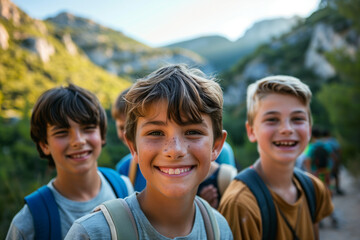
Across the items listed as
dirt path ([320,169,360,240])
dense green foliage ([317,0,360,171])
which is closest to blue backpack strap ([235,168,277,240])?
dirt path ([320,169,360,240])

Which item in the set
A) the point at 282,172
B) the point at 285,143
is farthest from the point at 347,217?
the point at 285,143

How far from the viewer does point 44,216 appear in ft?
4.14

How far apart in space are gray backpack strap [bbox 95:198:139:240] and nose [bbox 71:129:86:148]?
2.38 feet

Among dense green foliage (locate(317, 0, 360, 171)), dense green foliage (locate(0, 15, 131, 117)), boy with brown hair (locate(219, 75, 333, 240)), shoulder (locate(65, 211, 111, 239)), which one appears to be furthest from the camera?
dense green foliage (locate(0, 15, 131, 117))

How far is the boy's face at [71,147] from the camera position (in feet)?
4.87

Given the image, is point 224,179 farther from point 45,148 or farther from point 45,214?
point 45,148

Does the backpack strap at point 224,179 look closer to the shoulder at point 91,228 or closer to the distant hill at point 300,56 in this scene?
the shoulder at point 91,228

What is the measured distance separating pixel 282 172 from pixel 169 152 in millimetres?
1114

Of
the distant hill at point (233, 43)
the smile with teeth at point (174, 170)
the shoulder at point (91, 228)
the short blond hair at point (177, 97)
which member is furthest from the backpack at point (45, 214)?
the distant hill at point (233, 43)

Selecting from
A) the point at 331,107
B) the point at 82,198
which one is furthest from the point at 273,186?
the point at 331,107

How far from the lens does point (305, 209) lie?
1.60 m

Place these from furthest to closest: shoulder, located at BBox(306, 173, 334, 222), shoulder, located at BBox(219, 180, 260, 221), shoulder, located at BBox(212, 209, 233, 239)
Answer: shoulder, located at BBox(306, 173, 334, 222) → shoulder, located at BBox(219, 180, 260, 221) → shoulder, located at BBox(212, 209, 233, 239)

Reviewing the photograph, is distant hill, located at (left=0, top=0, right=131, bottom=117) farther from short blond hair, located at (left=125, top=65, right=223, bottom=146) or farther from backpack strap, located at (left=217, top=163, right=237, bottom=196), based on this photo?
short blond hair, located at (left=125, top=65, right=223, bottom=146)

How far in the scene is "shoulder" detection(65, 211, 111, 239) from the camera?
0.80 m
